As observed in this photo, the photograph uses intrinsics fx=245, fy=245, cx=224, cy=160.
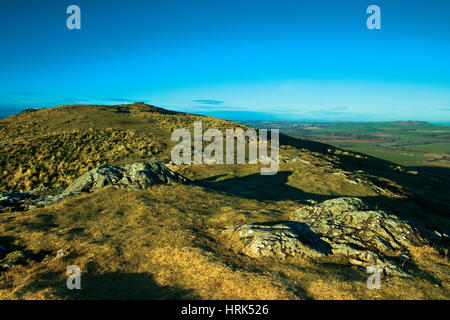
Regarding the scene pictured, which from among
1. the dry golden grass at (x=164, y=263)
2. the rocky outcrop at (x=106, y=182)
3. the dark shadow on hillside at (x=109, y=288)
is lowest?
the dark shadow on hillside at (x=109, y=288)

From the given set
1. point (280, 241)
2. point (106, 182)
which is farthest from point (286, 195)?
point (106, 182)

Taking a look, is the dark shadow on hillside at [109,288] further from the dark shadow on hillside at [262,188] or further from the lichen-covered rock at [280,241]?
the dark shadow on hillside at [262,188]

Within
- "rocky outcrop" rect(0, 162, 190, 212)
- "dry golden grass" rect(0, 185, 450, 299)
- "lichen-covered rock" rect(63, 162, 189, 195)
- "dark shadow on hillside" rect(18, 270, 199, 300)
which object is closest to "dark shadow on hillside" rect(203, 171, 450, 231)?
"lichen-covered rock" rect(63, 162, 189, 195)

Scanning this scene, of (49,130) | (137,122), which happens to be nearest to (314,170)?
(137,122)

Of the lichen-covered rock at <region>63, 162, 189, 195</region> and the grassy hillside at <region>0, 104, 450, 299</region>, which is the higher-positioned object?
the lichen-covered rock at <region>63, 162, 189, 195</region>

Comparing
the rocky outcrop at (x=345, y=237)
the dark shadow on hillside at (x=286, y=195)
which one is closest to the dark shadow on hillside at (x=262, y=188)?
the dark shadow on hillside at (x=286, y=195)

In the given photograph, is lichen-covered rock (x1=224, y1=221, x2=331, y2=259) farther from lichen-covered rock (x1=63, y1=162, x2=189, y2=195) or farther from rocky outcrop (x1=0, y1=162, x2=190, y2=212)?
rocky outcrop (x1=0, y1=162, x2=190, y2=212)
